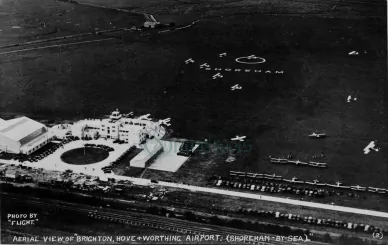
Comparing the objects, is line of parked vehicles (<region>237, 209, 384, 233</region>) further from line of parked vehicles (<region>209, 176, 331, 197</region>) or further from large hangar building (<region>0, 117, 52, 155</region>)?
large hangar building (<region>0, 117, 52, 155</region>)

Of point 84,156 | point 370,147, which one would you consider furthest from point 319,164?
point 84,156

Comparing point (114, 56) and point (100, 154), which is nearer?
point (100, 154)

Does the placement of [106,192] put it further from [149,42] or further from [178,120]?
[149,42]

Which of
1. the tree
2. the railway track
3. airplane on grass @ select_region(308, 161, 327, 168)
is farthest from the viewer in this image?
airplane on grass @ select_region(308, 161, 327, 168)

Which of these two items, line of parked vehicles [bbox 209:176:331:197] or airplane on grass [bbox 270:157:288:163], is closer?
line of parked vehicles [bbox 209:176:331:197]

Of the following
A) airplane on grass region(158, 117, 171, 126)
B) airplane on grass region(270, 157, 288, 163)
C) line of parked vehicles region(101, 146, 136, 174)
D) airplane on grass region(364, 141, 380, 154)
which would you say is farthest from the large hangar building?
airplane on grass region(364, 141, 380, 154)

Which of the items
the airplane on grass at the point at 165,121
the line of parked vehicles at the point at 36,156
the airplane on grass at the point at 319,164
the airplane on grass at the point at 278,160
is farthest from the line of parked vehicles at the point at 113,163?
the airplane on grass at the point at 319,164

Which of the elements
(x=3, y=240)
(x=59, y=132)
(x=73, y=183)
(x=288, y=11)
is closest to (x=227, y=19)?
(x=288, y=11)
